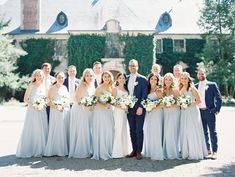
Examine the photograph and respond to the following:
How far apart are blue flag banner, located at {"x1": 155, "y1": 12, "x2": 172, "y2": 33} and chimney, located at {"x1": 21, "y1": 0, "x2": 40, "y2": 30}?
12641 mm

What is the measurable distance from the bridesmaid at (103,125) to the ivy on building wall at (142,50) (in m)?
27.2

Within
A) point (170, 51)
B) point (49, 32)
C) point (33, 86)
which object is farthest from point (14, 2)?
point (33, 86)

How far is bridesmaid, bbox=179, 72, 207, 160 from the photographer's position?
9492 mm

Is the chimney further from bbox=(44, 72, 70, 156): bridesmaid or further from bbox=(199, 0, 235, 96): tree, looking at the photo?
bbox=(44, 72, 70, 156): bridesmaid

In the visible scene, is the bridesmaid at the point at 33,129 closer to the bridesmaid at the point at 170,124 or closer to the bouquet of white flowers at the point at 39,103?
the bouquet of white flowers at the point at 39,103

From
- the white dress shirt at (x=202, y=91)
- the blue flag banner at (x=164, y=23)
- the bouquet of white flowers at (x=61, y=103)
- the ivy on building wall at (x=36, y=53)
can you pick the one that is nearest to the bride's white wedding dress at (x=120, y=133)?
the bouquet of white flowers at (x=61, y=103)

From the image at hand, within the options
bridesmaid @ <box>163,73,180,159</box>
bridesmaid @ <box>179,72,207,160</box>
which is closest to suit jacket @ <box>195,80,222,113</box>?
bridesmaid @ <box>179,72,207,160</box>

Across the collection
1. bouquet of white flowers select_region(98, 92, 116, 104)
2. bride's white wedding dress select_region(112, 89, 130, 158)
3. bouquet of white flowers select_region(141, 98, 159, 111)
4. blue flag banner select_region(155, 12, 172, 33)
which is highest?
blue flag banner select_region(155, 12, 172, 33)

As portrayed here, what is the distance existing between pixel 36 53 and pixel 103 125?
3052cm

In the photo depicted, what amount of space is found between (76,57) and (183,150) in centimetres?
2814

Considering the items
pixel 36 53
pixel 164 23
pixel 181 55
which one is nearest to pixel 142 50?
pixel 181 55

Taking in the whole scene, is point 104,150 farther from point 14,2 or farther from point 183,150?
point 14,2

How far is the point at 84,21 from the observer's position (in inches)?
1555

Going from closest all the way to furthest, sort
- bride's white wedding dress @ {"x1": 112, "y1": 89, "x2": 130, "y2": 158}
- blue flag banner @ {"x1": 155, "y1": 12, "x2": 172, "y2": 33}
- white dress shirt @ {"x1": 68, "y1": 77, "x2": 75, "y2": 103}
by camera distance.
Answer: bride's white wedding dress @ {"x1": 112, "y1": 89, "x2": 130, "y2": 158}, white dress shirt @ {"x1": 68, "y1": 77, "x2": 75, "y2": 103}, blue flag banner @ {"x1": 155, "y1": 12, "x2": 172, "y2": 33}
